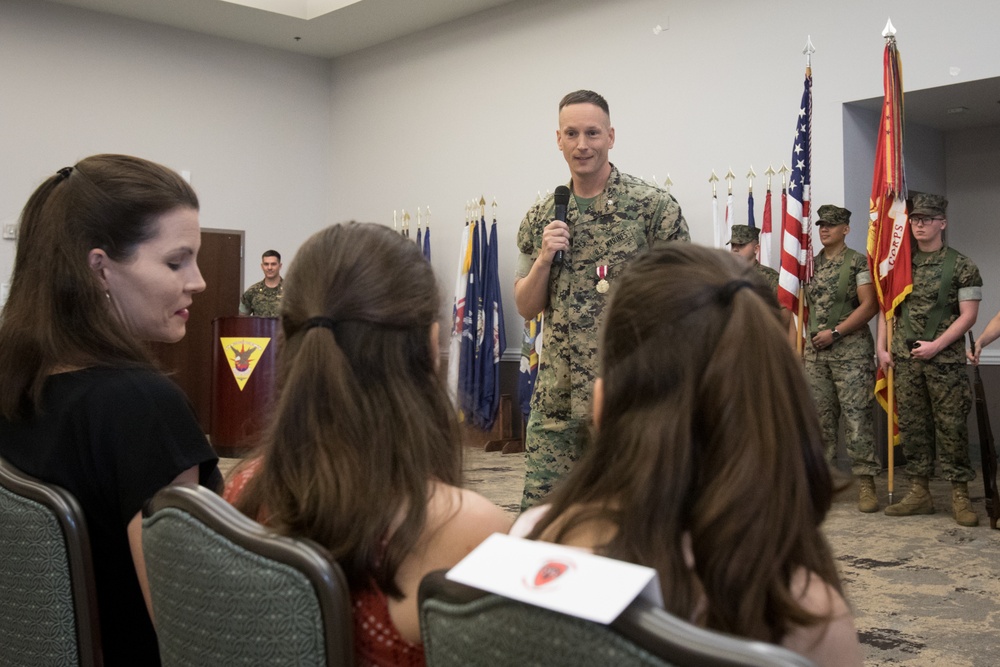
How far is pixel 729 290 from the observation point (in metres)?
0.96

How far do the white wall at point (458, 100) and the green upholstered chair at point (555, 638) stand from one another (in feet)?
20.4

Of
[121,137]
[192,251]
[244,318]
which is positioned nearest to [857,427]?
[244,318]

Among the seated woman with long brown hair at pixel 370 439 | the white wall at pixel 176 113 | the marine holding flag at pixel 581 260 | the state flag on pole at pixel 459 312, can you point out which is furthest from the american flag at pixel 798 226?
the white wall at pixel 176 113

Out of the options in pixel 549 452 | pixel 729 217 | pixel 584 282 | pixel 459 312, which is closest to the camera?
pixel 549 452

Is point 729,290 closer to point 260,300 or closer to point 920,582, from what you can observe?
point 920,582

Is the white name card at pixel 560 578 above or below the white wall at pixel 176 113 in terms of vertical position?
below

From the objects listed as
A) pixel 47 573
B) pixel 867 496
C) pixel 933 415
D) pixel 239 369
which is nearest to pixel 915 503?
pixel 867 496

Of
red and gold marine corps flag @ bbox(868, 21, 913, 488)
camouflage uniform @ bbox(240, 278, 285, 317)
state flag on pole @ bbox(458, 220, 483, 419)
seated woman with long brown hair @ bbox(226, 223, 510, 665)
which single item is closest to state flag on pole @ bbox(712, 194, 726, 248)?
red and gold marine corps flag @ bbox(868, 21, 913, 488)

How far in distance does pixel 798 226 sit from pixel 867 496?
157cm

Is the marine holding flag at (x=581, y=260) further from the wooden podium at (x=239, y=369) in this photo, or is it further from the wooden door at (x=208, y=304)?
the wooden door at (x=208, y=304)

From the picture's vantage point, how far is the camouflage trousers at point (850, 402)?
564 cm

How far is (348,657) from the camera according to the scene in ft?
2.90

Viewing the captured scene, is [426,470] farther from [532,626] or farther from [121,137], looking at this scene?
[121,137]

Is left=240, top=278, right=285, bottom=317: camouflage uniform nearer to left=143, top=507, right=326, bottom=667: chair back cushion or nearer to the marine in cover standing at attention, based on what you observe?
the marine in cover standing at attention
